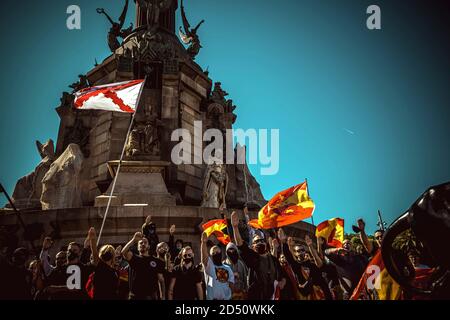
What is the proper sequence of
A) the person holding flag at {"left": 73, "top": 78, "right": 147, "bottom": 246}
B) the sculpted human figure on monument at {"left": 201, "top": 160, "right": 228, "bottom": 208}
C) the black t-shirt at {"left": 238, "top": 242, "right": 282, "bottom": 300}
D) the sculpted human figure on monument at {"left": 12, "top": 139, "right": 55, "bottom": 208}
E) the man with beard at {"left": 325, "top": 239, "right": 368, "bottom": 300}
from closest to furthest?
1. the black t-shirt at {"left": 238, "top": 242, "right": 282, "bottom": 300}
2. the man with beard at {"left": 325, "top": 239, "right": 368, "bottom": 300}
3. the person holding flag at {"left": 73, "top": 78, "right": 147, "bottom": 246}
4. the sculpted human figure on monument at {"left": 201, "top": 160, "right": 228, "bottom": 208}
5. the sculpted human figure on monument at {"left": 12, "top": 139, "right": 55, "bottom": 208}

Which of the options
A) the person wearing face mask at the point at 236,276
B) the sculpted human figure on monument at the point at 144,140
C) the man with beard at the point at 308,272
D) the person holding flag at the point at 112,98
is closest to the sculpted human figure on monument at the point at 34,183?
the sculpted human figure on monument at the point at 144,140

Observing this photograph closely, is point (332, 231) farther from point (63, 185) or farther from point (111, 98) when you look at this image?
point (63, 185)

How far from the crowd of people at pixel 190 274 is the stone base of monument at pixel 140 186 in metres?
5.31

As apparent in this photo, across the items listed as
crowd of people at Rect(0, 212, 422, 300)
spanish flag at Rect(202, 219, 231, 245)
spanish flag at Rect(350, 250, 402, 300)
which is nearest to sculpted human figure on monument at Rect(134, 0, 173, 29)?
spanish flag at Rect(202, 219, 231, 245)

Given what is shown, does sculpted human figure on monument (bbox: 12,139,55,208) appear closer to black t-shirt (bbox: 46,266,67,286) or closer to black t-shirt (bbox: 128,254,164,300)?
black t-shirt (bbox: 46,266,67,286)

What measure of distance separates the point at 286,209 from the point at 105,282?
5.43 m

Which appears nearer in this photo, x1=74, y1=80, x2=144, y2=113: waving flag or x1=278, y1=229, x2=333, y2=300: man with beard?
x1=278, y1=229, x2=333, y2=300: man with beard

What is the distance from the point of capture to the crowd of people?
636cm

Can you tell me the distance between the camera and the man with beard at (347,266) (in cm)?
821

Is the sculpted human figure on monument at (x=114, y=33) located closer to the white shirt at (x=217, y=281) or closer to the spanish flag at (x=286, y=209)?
the spanish flag at (x=286, y=209)

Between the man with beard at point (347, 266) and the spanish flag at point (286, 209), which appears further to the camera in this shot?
the spanish flag at point (286, 209)

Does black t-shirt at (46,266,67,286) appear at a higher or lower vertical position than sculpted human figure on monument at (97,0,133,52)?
lower
